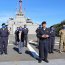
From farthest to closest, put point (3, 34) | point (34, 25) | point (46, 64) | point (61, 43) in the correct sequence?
point (34, 25), point (61, 43), point (3, 34), point (46, 64)

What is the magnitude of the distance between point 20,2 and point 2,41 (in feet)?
277

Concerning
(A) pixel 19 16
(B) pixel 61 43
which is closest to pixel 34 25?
(A) pixel 19 16

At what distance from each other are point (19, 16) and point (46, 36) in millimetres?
82282

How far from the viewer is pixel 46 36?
12820mm

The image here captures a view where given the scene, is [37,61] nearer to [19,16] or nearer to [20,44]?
[20,44]

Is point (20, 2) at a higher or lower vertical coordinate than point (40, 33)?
higher

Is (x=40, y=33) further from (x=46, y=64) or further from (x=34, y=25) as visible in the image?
(x=34, y=25)

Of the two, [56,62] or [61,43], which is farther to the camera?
[61,43]

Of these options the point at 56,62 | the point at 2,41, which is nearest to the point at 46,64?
the point at 56,62

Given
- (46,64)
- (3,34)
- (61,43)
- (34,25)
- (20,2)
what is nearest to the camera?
(46,64)

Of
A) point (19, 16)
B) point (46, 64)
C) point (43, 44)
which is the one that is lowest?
point (46, 64)

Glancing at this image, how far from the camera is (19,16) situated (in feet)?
311

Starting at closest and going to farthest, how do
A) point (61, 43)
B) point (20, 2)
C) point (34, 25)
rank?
point (61, 43), point (34, 25), point (20, 2)

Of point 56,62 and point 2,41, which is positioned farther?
point 2,41
